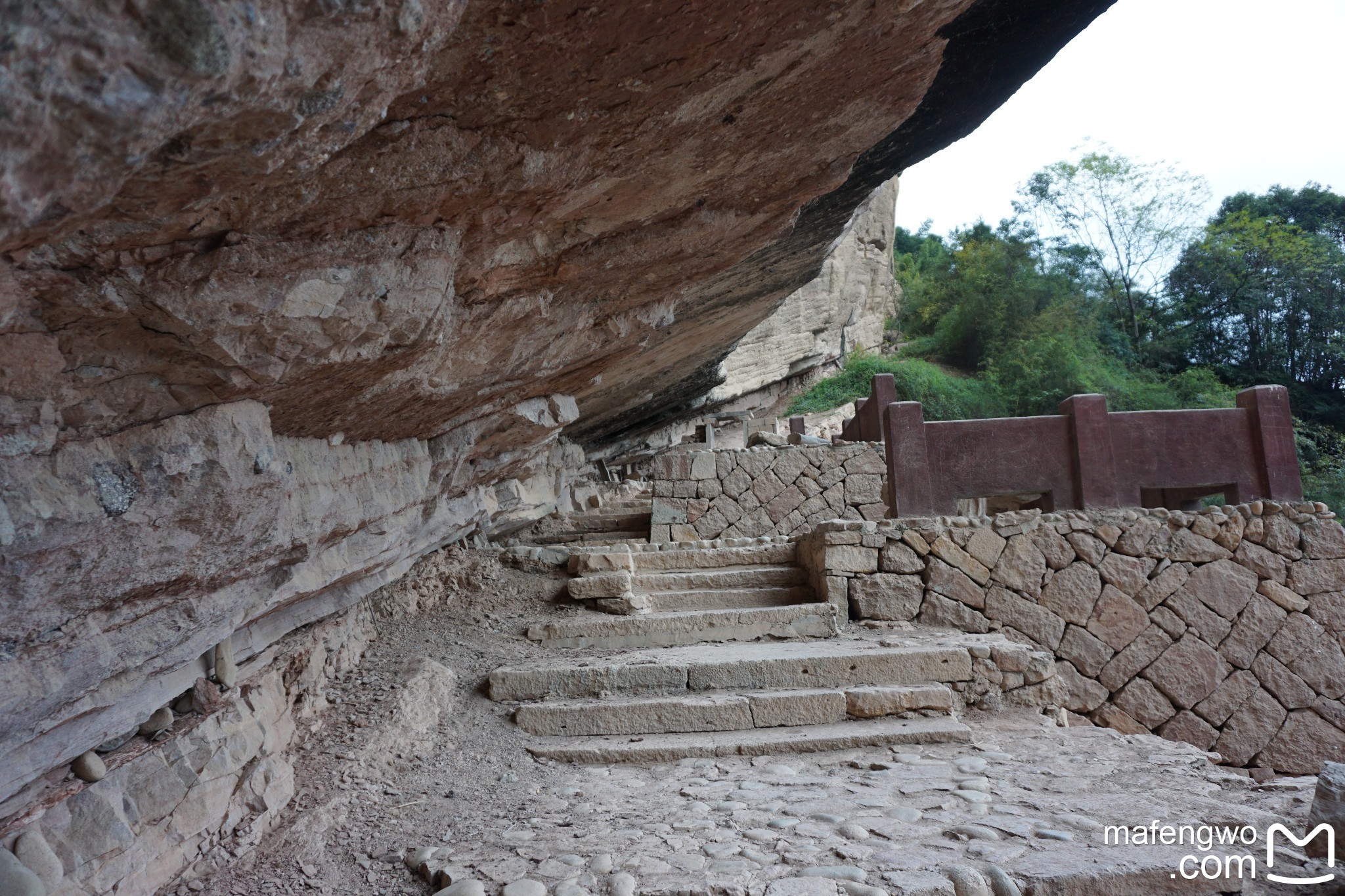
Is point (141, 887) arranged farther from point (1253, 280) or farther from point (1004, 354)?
point (1253, 280)

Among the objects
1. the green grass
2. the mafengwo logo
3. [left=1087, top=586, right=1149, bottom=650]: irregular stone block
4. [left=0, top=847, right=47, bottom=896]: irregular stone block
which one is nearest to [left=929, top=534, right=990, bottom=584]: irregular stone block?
[left=1087, top=586, right=1149, bottom=650]: irregular stone block

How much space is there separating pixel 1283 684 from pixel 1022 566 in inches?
76.0

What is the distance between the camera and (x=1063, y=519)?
5477mm

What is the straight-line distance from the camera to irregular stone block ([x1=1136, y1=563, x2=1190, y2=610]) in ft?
17.8

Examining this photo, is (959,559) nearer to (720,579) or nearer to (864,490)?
(720,579)

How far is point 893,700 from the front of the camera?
4.22 meters

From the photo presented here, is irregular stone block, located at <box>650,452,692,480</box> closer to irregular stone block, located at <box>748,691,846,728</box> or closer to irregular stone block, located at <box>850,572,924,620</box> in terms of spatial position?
irregular stone block, located at <box>850,572,924,620</box>

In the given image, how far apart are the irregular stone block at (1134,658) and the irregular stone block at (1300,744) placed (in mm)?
952

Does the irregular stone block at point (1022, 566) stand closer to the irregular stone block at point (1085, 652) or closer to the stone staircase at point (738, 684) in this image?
the irregular stone block at point (1085, 652)

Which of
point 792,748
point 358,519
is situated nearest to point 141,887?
point 358,519

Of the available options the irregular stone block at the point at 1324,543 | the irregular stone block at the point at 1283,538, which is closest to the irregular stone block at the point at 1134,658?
the irregular stone block at the point at 1283,538

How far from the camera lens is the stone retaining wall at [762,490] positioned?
870 centimetres

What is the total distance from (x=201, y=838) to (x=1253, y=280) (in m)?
23.4

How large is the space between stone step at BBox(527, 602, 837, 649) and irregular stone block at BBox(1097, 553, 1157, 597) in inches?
78.6
